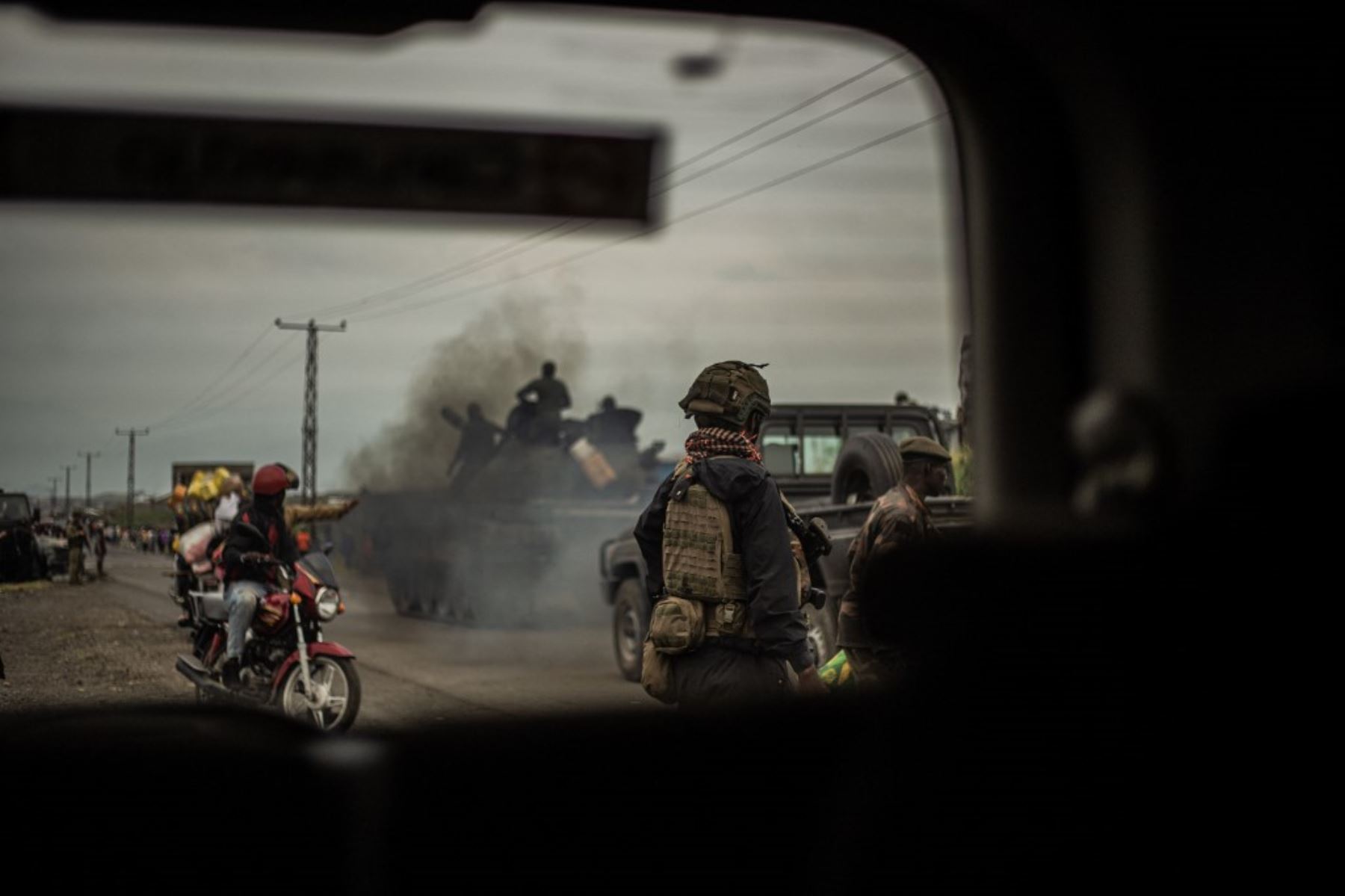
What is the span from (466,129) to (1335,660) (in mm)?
1323

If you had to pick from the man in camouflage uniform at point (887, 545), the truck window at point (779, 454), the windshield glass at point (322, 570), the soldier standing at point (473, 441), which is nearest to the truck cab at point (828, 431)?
the truck window at point (779, 454)

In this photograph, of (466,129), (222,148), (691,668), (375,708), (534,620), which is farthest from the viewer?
(534,620)

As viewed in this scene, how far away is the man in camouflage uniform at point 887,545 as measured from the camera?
7.18 feet

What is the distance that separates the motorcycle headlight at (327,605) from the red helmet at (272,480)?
2.74m

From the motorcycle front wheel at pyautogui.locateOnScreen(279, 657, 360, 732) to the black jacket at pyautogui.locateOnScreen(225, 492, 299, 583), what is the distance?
0.23 meters

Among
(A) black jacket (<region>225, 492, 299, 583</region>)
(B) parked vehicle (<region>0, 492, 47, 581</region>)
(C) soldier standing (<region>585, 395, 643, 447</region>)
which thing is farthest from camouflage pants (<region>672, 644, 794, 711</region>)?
(B) parked vehicle (<region>0, 492, 47, 581</region>)

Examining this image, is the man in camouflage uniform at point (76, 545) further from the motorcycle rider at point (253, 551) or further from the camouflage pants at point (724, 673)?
the camouflage pants at point (724, 673)

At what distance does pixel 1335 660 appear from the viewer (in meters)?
2.06

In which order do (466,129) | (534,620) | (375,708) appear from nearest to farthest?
(466,129)
(375,708)
(534,620)

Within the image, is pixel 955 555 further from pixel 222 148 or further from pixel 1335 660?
pixel 222 148

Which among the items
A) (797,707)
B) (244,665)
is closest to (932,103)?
(797,707)

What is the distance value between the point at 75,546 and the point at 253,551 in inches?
26.3

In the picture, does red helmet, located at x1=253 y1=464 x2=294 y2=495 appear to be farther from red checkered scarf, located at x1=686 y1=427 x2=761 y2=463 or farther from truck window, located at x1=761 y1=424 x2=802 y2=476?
truck window, located at x1=761 y1=424 x2=802 y2=476

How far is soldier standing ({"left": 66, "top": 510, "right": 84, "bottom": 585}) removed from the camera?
188cm
